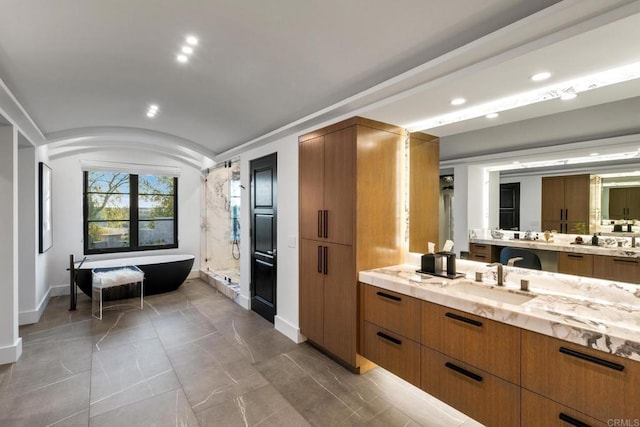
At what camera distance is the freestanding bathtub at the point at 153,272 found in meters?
4.77

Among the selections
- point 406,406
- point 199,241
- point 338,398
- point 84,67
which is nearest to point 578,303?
point 406,406

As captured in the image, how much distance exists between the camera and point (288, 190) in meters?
3.61

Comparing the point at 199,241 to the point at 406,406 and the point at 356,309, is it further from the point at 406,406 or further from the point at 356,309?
the point at 406,406

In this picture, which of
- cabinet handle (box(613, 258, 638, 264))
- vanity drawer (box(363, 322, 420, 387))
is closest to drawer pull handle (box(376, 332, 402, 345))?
vanity drawer (box(363, 322, 420, 387))

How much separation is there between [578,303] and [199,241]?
20.8ft

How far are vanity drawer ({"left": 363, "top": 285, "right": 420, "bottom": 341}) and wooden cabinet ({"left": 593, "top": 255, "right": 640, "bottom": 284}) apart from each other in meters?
1.21

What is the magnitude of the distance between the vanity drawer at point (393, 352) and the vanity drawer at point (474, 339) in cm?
17

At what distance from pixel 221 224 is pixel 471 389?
5.26 metres

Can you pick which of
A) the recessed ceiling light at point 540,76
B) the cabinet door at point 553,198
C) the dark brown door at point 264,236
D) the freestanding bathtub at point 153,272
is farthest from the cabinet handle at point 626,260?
the freestanding bathtub at point 153,272

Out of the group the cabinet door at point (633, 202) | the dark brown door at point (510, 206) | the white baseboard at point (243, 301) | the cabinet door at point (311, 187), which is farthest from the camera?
the white baseboard at point (243, 301)

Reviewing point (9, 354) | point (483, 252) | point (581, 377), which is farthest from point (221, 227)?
point (581, 377)

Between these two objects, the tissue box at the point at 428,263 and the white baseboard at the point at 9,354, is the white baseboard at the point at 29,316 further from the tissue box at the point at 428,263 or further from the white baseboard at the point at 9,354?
the tissue box at the point at 428,263

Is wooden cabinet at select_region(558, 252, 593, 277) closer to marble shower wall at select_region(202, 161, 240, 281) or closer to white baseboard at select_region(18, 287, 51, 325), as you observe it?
marble shower wall at select_region(202, 161, 240, 281)

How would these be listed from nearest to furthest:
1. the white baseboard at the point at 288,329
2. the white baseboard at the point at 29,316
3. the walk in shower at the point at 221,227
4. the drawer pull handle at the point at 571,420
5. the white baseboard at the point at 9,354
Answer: the drawer pull handle at the point at 571,420 → the white baseboard at the point at 9,354 → the white baseboard at the point at 288,329 → the white baseboard at the point at 29,316 → the walk in shower at the point at 221,227
